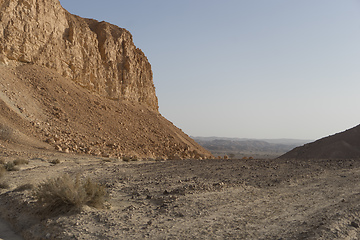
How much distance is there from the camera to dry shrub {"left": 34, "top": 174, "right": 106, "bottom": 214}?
6.72 meters

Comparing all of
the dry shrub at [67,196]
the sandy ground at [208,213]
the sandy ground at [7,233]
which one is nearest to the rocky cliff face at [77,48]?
the sandy ground at [208,213]

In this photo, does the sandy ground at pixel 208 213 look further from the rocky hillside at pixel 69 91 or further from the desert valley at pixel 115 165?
the rocky hillside at pixel 69 91

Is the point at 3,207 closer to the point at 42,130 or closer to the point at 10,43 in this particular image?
the point at 42,130

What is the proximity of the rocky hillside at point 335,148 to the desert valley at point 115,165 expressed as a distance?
0.13 m

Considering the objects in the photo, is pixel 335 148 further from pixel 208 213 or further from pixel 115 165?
pixel 208 213

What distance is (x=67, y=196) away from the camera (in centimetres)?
668

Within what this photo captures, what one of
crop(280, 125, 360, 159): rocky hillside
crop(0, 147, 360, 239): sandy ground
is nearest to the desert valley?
crop(0, 147, 360, 239): sandy ground

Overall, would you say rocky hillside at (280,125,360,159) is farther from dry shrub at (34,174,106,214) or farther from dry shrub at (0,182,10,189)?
dry shrub at (0,182,10,189)

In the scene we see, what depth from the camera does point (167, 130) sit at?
42.7 meters

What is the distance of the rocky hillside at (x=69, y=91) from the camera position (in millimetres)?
25781

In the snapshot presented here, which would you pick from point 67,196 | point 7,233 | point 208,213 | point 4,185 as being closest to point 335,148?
point 208,213

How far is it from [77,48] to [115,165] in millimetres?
25761

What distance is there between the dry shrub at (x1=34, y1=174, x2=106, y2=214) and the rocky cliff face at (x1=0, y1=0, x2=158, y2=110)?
27.3 meters

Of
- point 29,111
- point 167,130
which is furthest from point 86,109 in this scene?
point 167,130
